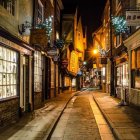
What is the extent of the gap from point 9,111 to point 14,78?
1907 millimetres

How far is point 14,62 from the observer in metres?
14.8

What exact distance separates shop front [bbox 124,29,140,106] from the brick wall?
282 inches

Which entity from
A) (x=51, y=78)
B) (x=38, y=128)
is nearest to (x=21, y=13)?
(x=38, y=128)

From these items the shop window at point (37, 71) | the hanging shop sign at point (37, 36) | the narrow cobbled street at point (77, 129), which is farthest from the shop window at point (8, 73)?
the shop window at point (37, 71)

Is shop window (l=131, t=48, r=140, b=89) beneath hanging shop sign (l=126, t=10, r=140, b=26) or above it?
beneath

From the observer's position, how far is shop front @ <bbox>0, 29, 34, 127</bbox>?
1285cm

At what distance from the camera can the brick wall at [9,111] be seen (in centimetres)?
1254

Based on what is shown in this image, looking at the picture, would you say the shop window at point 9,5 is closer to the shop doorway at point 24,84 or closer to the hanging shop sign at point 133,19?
the shop doorway at point 24,84

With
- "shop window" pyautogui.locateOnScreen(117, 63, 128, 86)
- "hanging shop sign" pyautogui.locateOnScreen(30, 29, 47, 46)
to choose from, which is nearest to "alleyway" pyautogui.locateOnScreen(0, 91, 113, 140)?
"hanging shop sign" pyautogui.locateOnScreen(30, 29, 47, 46)

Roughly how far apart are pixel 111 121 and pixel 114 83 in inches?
654

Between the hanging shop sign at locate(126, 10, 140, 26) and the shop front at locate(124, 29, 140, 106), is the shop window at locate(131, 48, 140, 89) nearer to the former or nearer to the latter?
the shop front at locate(124, 29, 140, 106)

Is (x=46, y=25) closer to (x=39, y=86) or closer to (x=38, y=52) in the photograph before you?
(x=38, y=52)

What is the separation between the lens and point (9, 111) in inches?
531

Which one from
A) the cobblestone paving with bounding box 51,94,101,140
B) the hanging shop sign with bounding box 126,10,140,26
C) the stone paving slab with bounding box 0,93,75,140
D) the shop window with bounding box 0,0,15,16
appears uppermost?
the shop window with bounding box 0,0,15,16
